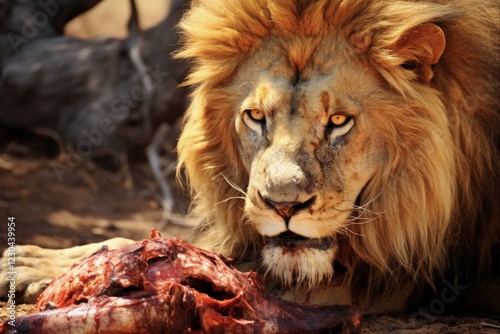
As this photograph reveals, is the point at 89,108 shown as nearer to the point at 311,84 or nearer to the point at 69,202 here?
the point at 69,202

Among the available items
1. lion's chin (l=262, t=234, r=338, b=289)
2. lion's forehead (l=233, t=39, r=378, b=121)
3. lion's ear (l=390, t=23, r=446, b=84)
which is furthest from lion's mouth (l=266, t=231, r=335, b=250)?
lion's ear (l=390, t=23, r=446, b=84)

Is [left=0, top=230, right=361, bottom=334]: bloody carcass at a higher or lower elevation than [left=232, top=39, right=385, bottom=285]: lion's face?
lower

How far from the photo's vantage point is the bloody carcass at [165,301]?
2.45m

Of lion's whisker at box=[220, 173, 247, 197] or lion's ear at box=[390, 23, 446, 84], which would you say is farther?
lion's whisker at box=[220, 173, 247, 197]

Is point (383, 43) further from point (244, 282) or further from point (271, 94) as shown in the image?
point (244, 282)


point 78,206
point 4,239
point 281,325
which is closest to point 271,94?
point 281,325

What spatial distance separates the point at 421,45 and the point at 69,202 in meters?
3.54

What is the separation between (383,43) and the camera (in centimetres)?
325

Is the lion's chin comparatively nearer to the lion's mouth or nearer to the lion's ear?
the lion's mouth

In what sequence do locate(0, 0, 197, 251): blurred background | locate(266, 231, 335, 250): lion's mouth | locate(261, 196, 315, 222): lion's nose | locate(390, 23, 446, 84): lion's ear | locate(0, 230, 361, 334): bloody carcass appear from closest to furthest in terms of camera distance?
locate(0, 230, 361, 334): bloody carcass → locate(261, 196, 315, 222): lion's nose → locate(266, 231, 335, 250): lion's mouth → locate(390, 23, 446, 84): lion's ear → locate(0, 0, 197, 251): blurred background

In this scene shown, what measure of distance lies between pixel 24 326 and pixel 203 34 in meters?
1.62

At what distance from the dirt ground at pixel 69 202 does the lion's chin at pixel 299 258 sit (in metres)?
1.64

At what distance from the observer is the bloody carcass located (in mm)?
2449

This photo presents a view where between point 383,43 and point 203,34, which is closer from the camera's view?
point 383,43
